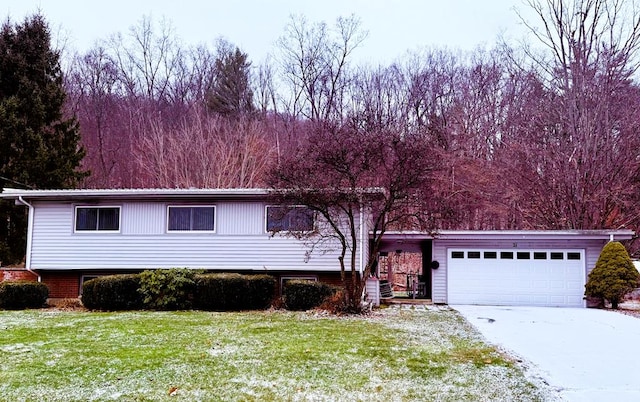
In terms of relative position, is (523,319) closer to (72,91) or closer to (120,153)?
(120,153)

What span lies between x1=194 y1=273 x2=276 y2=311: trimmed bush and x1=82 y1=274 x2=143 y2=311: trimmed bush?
1.48 meters

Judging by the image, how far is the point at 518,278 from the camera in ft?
52.3

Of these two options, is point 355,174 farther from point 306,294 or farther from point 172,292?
point 172,292

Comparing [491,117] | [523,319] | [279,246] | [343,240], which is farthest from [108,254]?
[491,117]

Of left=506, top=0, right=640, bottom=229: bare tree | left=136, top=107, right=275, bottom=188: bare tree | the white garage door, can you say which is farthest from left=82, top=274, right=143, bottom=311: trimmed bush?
left=506, top=0, right=640, bottom=229: bare tree

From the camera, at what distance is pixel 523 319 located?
12414 mm

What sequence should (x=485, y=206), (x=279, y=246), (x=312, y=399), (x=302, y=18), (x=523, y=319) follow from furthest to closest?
(x=302, y=18) < (x=485, y=206) < (x=279, y=246) < (x=523, y=319) < (x=312, y=399)

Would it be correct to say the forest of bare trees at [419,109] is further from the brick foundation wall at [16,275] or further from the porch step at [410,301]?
the brick foundation wall at [16,275]

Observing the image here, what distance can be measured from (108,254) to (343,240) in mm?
6764

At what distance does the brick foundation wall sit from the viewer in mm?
15609

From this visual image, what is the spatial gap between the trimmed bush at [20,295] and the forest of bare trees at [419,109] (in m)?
8.06

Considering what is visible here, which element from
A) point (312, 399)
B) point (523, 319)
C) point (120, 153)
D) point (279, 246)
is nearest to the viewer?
point (312, 399)

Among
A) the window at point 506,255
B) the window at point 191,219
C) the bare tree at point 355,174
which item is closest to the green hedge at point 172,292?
the window at point 191,219

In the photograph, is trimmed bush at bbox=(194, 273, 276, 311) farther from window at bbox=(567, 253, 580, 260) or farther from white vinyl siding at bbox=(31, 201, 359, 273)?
window at bbox=(567, 253, 580, 260)
